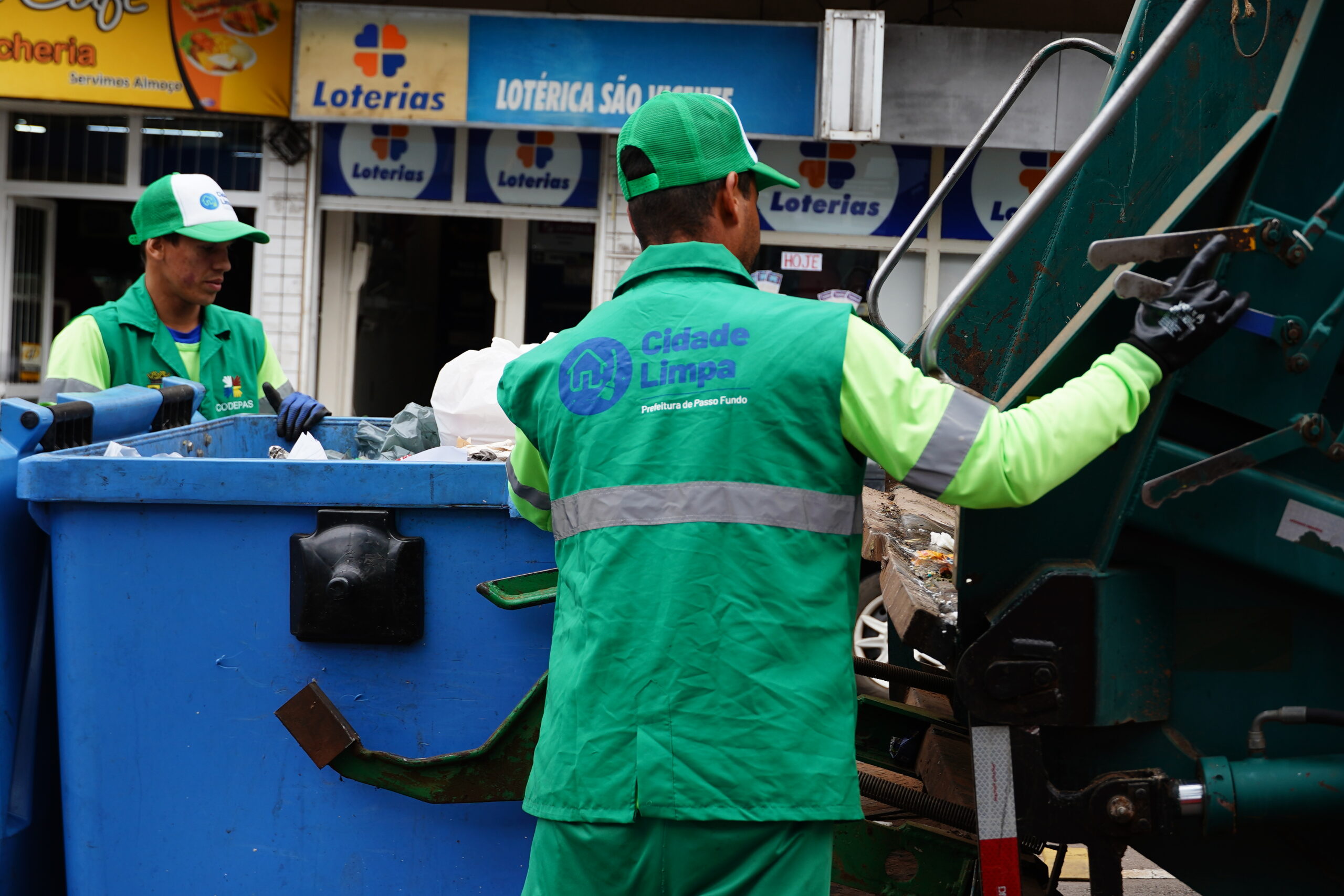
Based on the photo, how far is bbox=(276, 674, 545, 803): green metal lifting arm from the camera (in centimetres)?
226

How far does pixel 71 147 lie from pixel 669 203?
28.8 ft

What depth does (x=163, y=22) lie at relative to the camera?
8.58m

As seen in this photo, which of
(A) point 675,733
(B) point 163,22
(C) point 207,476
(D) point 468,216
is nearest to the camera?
(A) point 675,733

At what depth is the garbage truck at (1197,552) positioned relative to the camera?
1.86 metres

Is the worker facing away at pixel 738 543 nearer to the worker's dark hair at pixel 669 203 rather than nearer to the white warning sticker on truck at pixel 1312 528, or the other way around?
the worker's dark hair at pixel 669 203

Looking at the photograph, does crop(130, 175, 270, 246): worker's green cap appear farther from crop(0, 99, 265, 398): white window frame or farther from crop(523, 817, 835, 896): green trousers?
crop(0, 99, 265, 398): white window frame

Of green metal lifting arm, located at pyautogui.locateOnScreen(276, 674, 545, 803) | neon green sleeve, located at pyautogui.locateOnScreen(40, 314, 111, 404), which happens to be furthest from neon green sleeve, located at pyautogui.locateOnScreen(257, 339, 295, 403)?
green metal lifting arm, located at pyautogui.locateOnScreen(276, 674, 545, 803)

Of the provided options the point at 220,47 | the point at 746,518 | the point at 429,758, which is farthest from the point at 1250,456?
the point at 220,47

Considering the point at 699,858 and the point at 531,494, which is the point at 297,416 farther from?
the point at 699,858

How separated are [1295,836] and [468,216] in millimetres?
8084

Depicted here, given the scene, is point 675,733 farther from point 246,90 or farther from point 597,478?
point 246,90

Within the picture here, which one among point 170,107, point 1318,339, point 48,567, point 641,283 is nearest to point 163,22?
point 170,107

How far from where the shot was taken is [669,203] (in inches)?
73.0

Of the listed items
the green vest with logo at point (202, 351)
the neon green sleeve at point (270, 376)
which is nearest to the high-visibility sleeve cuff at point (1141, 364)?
the green vest with logo at point (202, 351)
